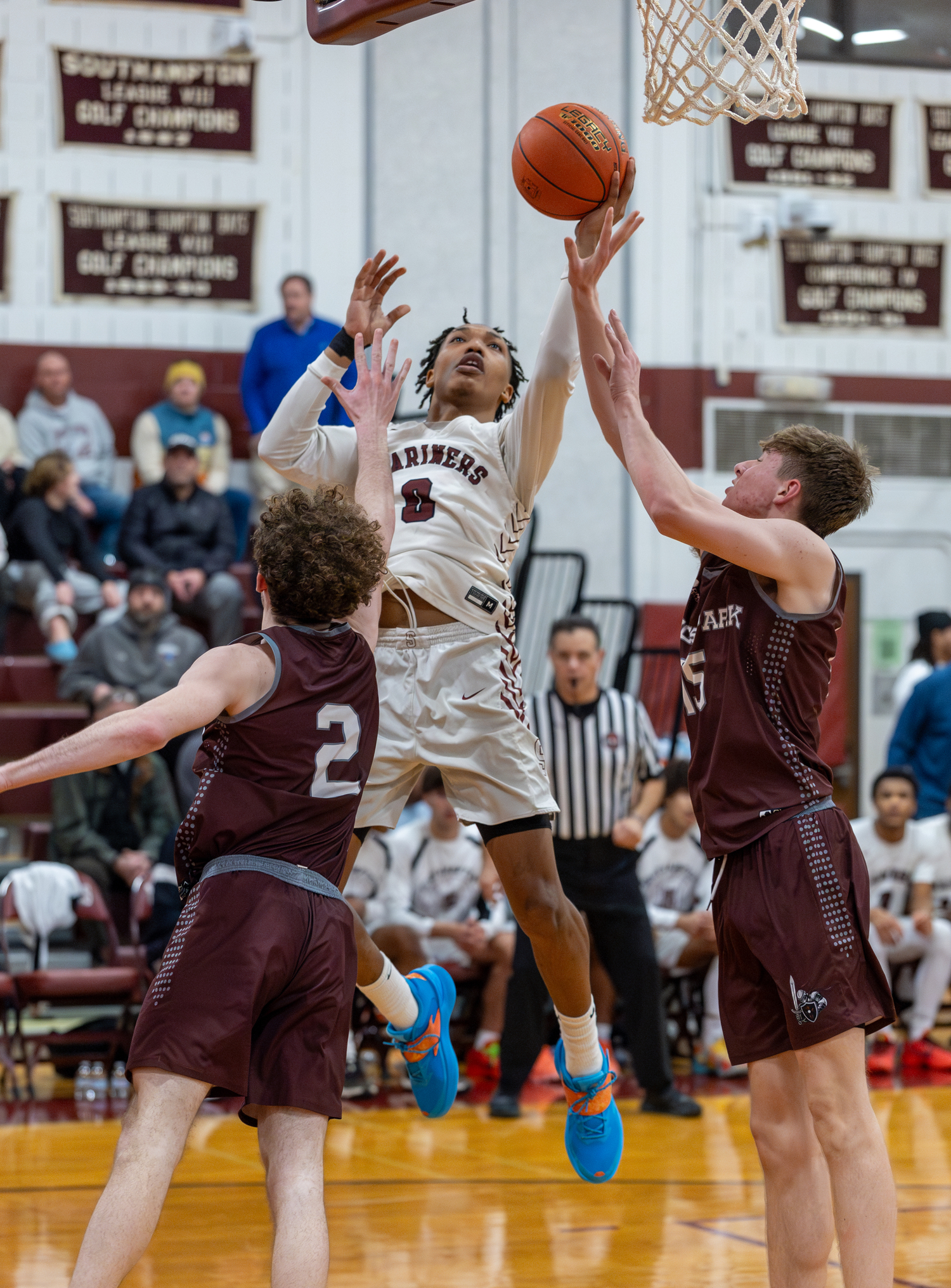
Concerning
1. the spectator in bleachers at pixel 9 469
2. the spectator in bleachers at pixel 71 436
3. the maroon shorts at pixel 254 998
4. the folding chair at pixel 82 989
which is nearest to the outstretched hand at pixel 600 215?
the maroon shorts at pixel 254 998

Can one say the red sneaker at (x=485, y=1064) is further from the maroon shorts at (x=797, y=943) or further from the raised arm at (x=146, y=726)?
the raised arm at (x=146, y=726)

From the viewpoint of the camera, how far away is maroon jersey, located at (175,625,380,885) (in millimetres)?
3314

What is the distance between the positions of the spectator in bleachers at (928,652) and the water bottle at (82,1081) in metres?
5.65

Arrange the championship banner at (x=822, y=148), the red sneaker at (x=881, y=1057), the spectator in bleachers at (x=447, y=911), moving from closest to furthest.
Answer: the spectator in bleachers at (x=447, y=911)
the red sneaker at (x=881, y=1057)
the championship banner at (x=822, y=148)

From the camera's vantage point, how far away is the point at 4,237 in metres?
11.5

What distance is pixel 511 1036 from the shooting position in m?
7.16

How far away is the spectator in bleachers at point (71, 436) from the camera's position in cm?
1103

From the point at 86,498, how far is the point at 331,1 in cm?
696

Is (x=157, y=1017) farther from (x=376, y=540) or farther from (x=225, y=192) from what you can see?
(x=225, y=192)

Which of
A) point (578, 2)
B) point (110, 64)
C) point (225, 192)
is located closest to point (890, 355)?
point (578, 2)

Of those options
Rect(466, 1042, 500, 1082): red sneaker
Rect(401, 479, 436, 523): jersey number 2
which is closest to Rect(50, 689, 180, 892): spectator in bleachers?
Rect(466, 1042, 500, 1082): red sneaker

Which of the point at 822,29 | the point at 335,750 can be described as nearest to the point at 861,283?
the point at 822,29

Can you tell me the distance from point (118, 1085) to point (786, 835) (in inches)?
199

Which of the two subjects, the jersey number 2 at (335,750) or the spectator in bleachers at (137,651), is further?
the spectator in bleachers at (137,651)
